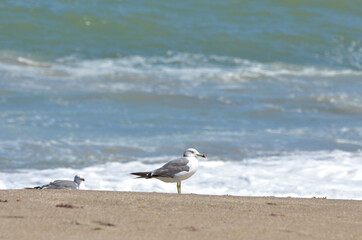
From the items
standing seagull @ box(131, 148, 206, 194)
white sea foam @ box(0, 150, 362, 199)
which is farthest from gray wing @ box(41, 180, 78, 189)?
white sea foam @ box(0, 150, 362, 199)

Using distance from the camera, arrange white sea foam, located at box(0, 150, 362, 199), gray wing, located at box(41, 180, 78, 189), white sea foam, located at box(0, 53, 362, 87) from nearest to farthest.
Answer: gray wing, located at box(41, 180, 78, 189) < white sea foam, located at box(0, 150, 362, 199) < white sea foam, located at box(0, 53, 362, 87)

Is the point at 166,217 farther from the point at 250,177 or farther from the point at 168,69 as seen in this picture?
the point at 168,69

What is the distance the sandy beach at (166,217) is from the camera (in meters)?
4.52

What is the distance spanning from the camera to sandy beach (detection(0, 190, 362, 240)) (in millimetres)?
4520

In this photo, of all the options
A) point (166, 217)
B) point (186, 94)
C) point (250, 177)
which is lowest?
point (166, 217)

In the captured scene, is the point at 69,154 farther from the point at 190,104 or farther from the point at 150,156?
the point at 190,104

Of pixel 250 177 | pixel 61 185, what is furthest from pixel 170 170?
pixel 250 177

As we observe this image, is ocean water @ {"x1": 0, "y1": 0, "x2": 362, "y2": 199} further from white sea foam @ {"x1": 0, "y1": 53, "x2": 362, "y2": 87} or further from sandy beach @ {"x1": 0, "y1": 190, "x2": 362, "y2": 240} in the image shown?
sandy beach @ {"x1": 0, "y1": 190, "x2": 362, "y2": 240}

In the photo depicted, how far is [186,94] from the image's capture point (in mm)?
14594

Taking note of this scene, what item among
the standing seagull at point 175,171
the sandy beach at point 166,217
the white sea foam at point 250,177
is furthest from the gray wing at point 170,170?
the white sea foam at point 250,177

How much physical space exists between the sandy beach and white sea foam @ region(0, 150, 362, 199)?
90.1 inches

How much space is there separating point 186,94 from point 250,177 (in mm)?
5786

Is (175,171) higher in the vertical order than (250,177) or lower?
lower

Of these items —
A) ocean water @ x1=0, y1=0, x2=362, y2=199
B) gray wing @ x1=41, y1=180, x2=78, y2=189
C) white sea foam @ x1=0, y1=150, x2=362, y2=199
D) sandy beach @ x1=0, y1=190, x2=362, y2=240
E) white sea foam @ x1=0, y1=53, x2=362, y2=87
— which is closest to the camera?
sandy beach @ x1=0, y1=190, x2=362, y2=240
